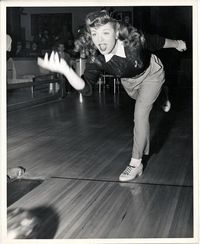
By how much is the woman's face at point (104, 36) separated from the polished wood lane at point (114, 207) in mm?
782

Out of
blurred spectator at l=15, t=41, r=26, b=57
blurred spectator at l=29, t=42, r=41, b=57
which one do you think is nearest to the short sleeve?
blurred spectator at l=29, t=42, r=41, b=57

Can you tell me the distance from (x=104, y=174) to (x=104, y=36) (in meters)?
0.97

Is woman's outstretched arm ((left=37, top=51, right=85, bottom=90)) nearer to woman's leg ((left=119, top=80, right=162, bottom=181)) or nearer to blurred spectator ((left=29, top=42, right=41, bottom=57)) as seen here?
woman's leg ((left=119, top=80, right=162, bottom=181))

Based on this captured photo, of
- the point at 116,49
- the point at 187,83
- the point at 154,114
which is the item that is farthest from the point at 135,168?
the point at 187,83

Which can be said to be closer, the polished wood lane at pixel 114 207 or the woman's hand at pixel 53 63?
the woman's hand at pixel 53 63

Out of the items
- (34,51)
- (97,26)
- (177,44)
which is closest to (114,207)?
(97,26)

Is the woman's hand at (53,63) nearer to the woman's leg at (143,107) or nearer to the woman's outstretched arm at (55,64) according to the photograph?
the woman's outstretched arm at (55,64)

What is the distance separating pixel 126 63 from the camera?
212cm

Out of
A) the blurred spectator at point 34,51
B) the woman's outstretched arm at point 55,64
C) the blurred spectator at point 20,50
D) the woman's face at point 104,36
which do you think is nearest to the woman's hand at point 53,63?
the woman's outstretched arm at point 55,64

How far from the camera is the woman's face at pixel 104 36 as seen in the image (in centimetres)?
181

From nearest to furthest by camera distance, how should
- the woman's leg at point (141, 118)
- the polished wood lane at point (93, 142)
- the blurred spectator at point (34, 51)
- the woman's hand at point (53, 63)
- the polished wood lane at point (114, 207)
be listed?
the woman's hand at point (53, 63), the polished wood lane at point (114, 207), the woman's leg at point (141, 118), the polished wood lane at point (93, 142), the blurred spectator at point (34, 51)

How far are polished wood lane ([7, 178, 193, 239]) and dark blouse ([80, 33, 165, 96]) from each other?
62 cm

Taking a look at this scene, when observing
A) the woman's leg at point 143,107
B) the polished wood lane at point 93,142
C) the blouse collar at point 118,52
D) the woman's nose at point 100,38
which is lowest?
the polished wood lane at point 93,142

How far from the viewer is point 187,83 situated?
28.5 feet
